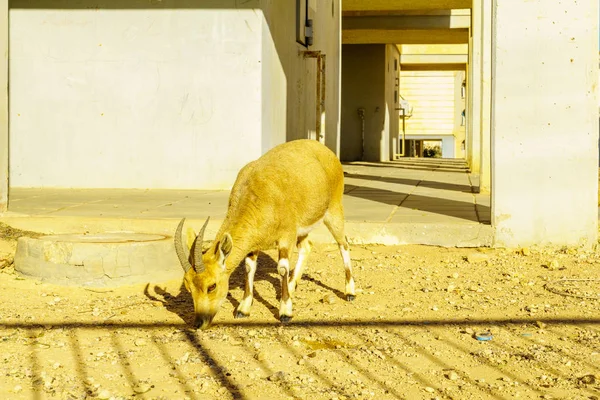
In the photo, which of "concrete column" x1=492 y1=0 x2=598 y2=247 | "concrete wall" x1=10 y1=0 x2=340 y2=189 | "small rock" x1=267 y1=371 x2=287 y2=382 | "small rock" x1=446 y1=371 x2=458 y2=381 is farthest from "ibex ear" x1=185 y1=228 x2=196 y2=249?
"concrete wall" x1=10 y1=0 x2=340 y2=189

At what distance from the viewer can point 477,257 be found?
8594mm

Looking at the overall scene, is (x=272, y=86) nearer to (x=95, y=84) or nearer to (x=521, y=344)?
(x=95, y=84)

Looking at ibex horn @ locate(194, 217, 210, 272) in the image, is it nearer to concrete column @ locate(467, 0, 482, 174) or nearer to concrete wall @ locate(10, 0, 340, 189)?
concrete wall @ locate(10, 0, 340, 189)

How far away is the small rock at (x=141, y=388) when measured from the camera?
180 inches

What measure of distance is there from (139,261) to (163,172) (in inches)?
256

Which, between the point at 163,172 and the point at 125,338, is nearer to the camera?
the point at 125,338

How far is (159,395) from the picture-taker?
178 inches

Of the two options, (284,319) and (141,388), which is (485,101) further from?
(141,388)

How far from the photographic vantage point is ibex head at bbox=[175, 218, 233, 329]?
546cm

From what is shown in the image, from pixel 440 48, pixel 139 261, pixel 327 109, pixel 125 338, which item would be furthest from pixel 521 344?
pixel 440 48

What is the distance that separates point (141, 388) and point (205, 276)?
3.44 ft

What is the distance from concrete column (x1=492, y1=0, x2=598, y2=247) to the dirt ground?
797mm

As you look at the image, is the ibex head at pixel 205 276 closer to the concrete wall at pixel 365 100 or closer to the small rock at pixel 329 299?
the small rock at pixel 329 299

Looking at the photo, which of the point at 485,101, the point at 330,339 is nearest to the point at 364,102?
the point at 485,101
